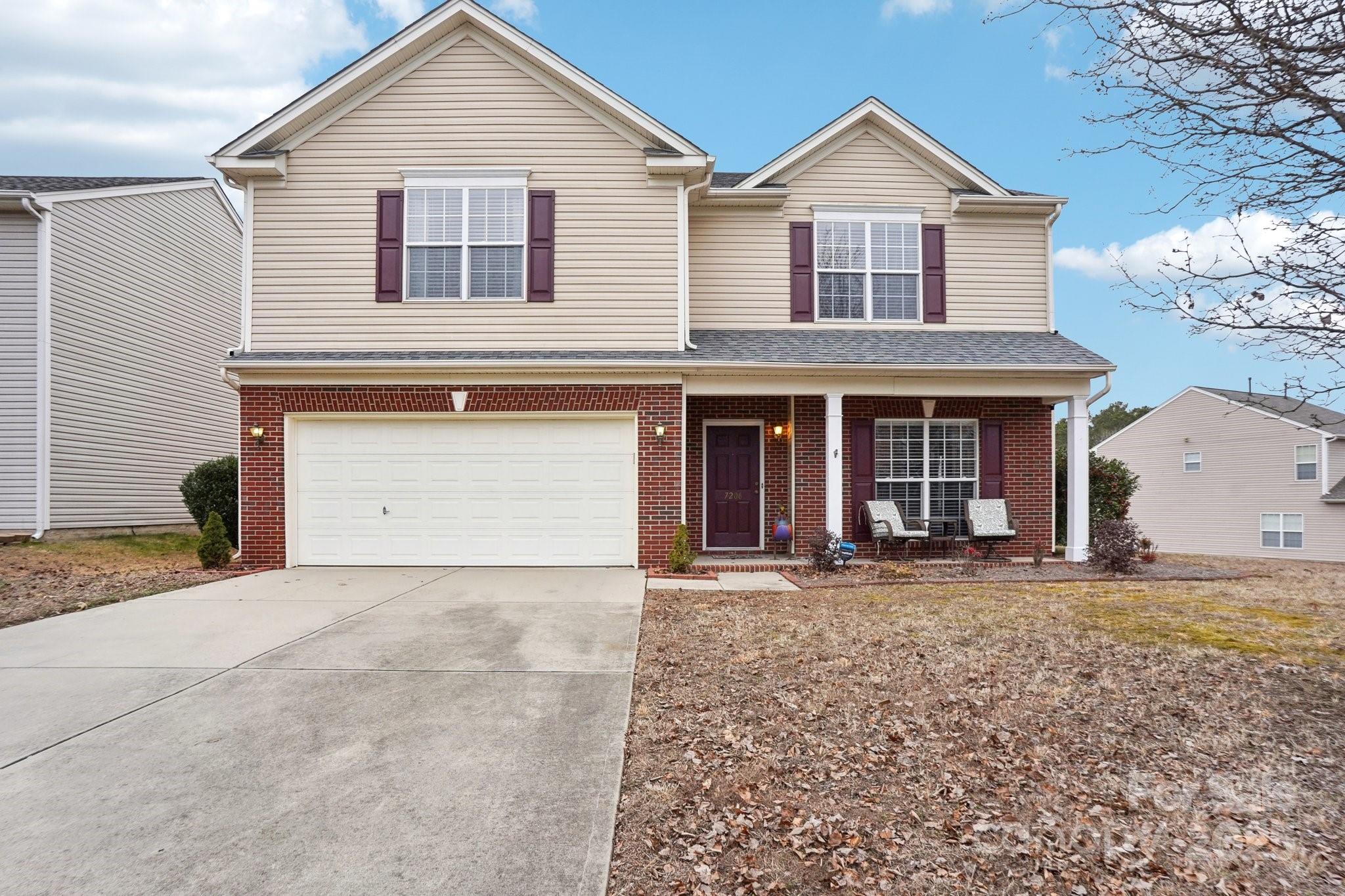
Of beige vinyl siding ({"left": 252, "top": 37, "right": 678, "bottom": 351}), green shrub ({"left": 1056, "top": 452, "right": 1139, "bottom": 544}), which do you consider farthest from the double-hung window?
green shrub ({"left": 1056, "top": 452, "right": 1139, "bottom": 544})

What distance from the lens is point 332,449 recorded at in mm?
9883

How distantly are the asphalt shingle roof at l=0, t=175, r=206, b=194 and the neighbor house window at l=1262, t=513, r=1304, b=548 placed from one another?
33938 mm

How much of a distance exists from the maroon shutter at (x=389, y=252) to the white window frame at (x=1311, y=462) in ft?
92.9

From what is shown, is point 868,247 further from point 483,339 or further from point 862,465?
point 483,339

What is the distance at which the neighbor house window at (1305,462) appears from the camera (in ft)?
75.3

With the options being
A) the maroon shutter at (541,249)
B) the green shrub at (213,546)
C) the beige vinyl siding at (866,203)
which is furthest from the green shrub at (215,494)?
the beige vinyl siding at (866,203)

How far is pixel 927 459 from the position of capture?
11422mm

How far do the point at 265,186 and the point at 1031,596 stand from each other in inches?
457

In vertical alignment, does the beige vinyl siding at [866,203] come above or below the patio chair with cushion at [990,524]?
above

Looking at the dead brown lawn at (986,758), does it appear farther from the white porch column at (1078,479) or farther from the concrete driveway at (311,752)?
the white porch column at (1078,479)

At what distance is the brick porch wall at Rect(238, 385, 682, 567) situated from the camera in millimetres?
9727

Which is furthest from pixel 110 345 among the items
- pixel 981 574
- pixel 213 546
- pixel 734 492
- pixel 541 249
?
pixel 981 574

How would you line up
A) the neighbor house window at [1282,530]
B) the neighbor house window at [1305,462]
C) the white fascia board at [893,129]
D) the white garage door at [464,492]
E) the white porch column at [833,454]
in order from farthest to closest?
the neighbor house window at [1282,530] < the neighbor house window at [1305,462] < the white fascia board at [893,129] < the white porch column at [833,454] < the white garage door at [464,492]

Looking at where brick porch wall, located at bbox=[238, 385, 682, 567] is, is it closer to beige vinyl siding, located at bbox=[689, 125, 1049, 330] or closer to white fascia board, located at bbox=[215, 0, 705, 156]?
beige vinyl siding, located at bbox=[689, 125, 1049, 330]
